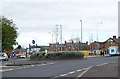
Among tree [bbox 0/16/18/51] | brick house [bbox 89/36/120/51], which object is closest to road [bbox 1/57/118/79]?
tree [bbox 0/16/18/51]

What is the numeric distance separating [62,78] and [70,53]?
3685 centimetres

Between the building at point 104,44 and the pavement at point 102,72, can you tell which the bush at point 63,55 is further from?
the building at point 104,44

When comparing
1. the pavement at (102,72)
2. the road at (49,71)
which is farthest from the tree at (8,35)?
the pavement at (102,72)

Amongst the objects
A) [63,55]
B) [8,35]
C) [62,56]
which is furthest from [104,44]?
[62,56]

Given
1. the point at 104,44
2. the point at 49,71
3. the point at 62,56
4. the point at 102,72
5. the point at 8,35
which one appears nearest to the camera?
the point at 102,72

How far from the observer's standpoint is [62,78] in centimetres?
2064

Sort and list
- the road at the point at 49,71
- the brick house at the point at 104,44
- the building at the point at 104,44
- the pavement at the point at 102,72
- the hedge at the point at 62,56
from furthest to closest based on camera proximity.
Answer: the building at the point at 104,44 → the brick house at the point at 104,44 → the hedge at the point at 62,56 → the road at the point at 49,71 → the pavement at the point at 102,72

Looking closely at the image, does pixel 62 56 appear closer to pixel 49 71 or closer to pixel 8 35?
pixel 49 71

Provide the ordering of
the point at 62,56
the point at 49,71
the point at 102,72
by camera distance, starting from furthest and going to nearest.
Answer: the point at 62,56
the point at 49,71
the point at 102,72

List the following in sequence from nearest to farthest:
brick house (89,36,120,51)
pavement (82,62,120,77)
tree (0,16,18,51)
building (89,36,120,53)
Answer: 1. pavement (82,62,120,77)
2. tree (0,16,18,51)
3. brick house (89,36,120,51)
4. building (89,36,120,53)

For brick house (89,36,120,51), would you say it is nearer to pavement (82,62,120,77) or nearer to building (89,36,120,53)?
building (89,36,120,53)

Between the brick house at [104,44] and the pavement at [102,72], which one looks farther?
the brick house at [104,44]

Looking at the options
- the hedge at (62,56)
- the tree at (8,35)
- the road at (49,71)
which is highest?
the tree at (8,35)

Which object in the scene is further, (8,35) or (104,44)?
(104,44)
